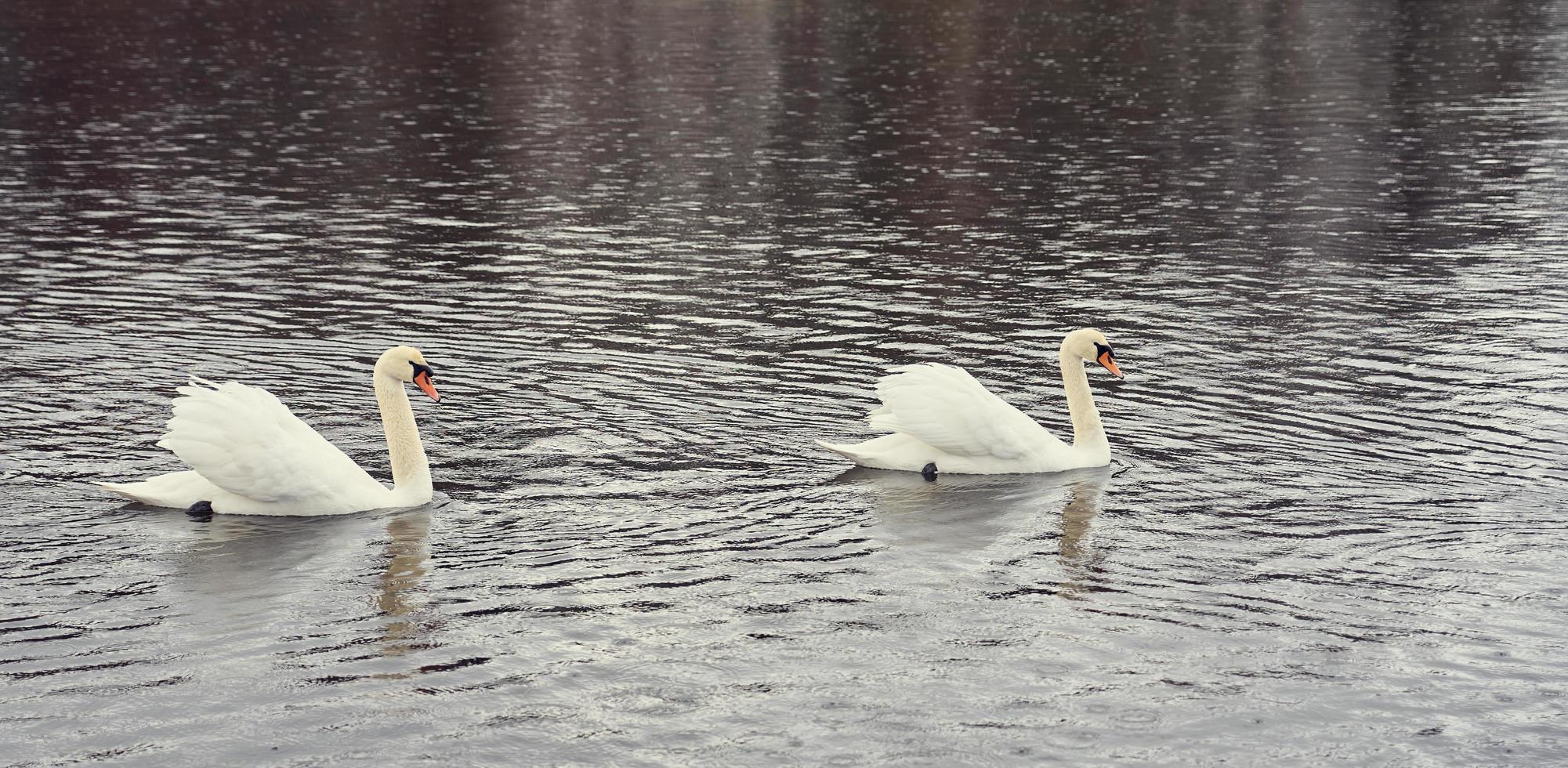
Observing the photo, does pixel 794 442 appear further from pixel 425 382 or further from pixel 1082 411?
pixel 425 382

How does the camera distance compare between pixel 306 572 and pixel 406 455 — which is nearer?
pixel 306 572

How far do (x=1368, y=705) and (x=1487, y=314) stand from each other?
1516 cm

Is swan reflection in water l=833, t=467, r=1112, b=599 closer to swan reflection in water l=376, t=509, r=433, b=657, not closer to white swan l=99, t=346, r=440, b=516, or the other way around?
swan reflection in water l=376, t=509, r=433, b=657

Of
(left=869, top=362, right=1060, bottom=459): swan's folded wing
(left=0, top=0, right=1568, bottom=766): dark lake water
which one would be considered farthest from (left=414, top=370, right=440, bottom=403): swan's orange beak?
(left=869, top=362, right=1060, bottom=459): swan's folded wing

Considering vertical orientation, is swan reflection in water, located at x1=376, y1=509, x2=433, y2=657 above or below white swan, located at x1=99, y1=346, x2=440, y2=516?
below

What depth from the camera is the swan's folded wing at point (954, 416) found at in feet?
59.4

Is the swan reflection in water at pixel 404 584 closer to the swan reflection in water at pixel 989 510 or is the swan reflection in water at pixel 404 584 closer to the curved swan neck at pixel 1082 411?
the swan reflection in water at pixel 989 510

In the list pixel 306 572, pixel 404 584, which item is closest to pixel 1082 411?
pixel 404 584

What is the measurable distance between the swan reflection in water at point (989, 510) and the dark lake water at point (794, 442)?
81mm

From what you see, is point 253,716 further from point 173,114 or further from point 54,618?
point 173,114

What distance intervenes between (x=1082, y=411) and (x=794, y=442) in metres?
2.94

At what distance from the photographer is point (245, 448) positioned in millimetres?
16375

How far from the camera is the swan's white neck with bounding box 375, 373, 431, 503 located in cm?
1708

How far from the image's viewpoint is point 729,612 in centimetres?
1425
